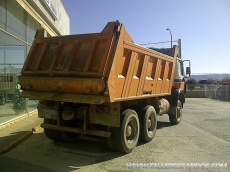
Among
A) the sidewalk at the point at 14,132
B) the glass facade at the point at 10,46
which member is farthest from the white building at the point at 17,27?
the sidewalk at the point at 14,132

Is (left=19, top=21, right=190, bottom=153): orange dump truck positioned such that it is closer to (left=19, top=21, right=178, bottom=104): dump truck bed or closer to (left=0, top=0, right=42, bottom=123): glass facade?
(left=19, top=21, right=178, bottom=104): dump truck bed

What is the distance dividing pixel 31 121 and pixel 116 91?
577 centimetres

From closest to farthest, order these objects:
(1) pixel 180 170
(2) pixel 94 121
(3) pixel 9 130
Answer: (1) pixel 180 170, (2) pixel 94 121, (3) pixel 9 130

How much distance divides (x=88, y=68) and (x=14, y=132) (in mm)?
4063

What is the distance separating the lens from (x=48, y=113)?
6004 millimetres

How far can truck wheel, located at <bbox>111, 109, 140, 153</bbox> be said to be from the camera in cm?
564

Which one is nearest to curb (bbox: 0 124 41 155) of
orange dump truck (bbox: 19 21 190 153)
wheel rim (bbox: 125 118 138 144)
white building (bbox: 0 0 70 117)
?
orange dump truck (bbox: 19 21 190 153)

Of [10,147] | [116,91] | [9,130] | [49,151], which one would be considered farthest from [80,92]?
[9,130]

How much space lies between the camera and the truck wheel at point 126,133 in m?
5.64

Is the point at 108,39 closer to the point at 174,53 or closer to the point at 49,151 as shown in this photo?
the point at 49,151

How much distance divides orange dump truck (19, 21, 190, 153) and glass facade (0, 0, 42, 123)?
2.88 m

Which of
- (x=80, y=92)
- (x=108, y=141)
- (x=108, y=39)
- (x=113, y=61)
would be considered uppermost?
(x=108, y=39)

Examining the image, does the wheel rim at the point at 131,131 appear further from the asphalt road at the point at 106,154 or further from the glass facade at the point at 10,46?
the glass facade at the point at 10,46

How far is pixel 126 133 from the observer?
599 cm
